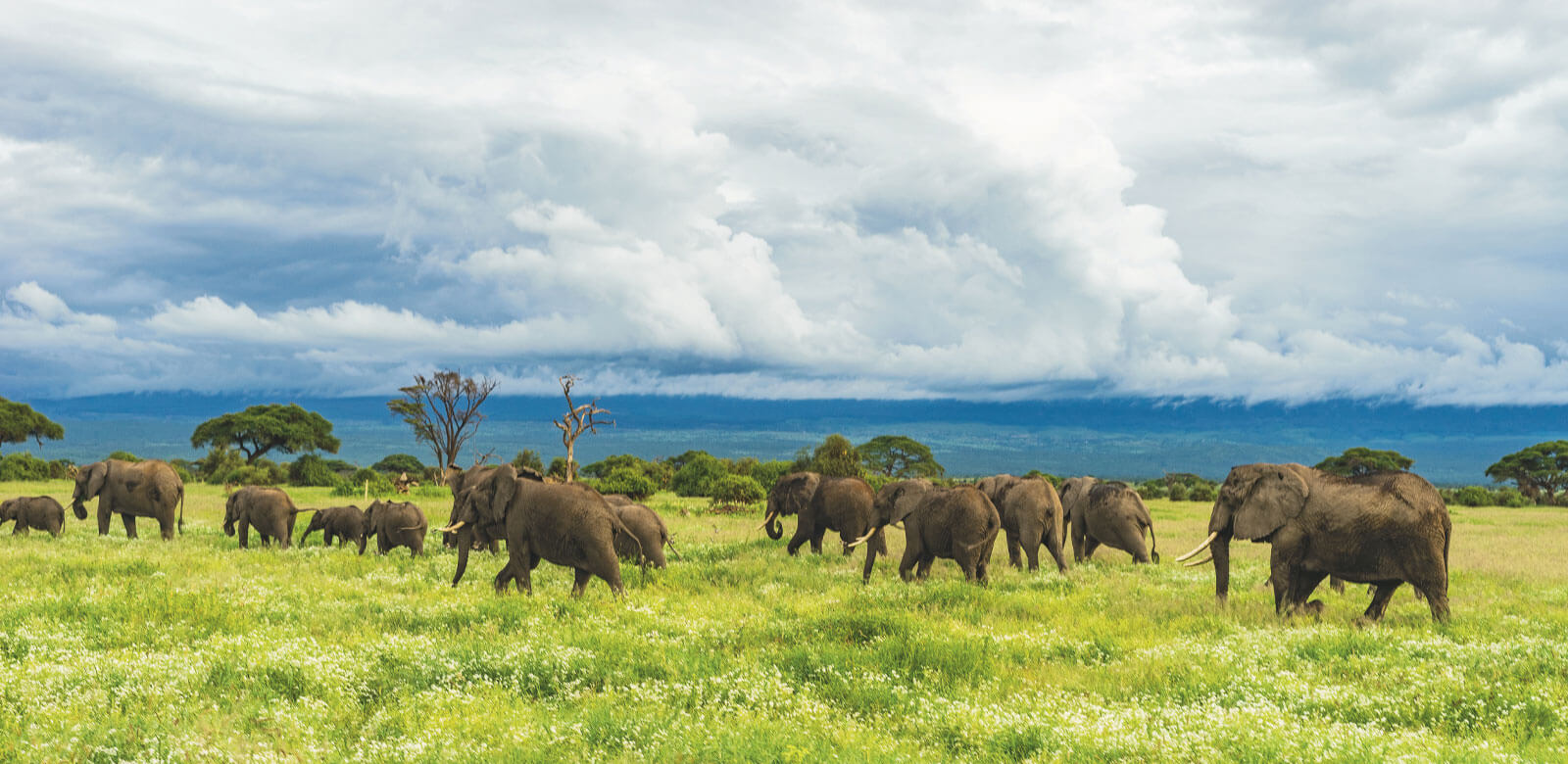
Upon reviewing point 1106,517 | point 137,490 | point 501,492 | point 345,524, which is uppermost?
point 501,492

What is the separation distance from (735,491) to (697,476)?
11668mm

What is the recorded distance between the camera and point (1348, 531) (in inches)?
541

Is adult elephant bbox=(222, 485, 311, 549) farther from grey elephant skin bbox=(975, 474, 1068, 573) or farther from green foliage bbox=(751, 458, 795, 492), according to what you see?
green foliage bbox=(751, 458, 795, 492)

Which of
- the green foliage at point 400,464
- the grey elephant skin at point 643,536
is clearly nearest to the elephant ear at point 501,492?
the grey elephant skin at point 643,536

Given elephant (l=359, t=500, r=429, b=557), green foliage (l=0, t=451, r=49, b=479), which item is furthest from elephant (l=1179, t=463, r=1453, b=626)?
green foliage (l=0, t=451, r=49, b=479)

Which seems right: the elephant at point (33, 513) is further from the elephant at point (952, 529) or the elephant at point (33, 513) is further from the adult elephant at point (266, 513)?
the elephant at point (952, 529)

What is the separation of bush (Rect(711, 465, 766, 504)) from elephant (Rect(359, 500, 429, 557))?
21320 millimetres

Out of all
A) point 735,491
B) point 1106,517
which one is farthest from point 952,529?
point 735,491

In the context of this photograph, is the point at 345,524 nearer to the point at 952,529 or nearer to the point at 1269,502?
the point at 952,529

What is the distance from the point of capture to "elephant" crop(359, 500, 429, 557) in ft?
75.6

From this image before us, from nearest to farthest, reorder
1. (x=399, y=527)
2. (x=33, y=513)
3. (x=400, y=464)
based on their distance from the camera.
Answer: (x=399, y=527)
(x=33, y=513)
(x=400, y=464)

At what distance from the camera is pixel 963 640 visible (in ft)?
Result: 39.1

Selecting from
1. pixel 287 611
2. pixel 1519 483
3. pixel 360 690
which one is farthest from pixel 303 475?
pixel 1519 483

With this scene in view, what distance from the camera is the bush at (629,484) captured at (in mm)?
47688
